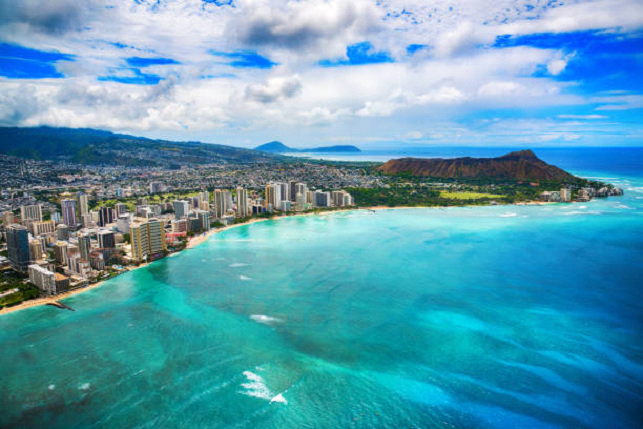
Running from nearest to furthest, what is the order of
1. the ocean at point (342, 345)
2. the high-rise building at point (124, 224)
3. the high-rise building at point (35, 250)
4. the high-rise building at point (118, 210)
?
1. the ocean at point (342, 345)
2. the high-rise building at point (35, 250)
3. the high-rise building at point (124, 224)
4. the high-rise building at point (118, 210)

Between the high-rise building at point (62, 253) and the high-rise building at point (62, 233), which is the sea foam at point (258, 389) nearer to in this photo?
the high-rise building at point (62, 253)

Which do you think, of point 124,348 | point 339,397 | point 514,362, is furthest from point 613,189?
point 124,348

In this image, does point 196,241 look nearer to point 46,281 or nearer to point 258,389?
point 46,281

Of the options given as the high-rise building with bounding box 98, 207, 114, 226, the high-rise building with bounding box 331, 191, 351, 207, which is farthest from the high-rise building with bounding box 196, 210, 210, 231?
the high-rise building with bounding box 331, 191, 351, 207

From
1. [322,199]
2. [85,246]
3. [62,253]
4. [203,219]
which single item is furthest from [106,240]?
[322,199]

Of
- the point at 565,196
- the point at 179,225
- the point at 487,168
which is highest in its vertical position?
the point at 487,168

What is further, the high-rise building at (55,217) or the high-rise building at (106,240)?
the high-rise building at (55,217)

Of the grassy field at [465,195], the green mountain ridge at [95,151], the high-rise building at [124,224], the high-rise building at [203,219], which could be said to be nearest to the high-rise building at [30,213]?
the high-rise building at [124,224]
